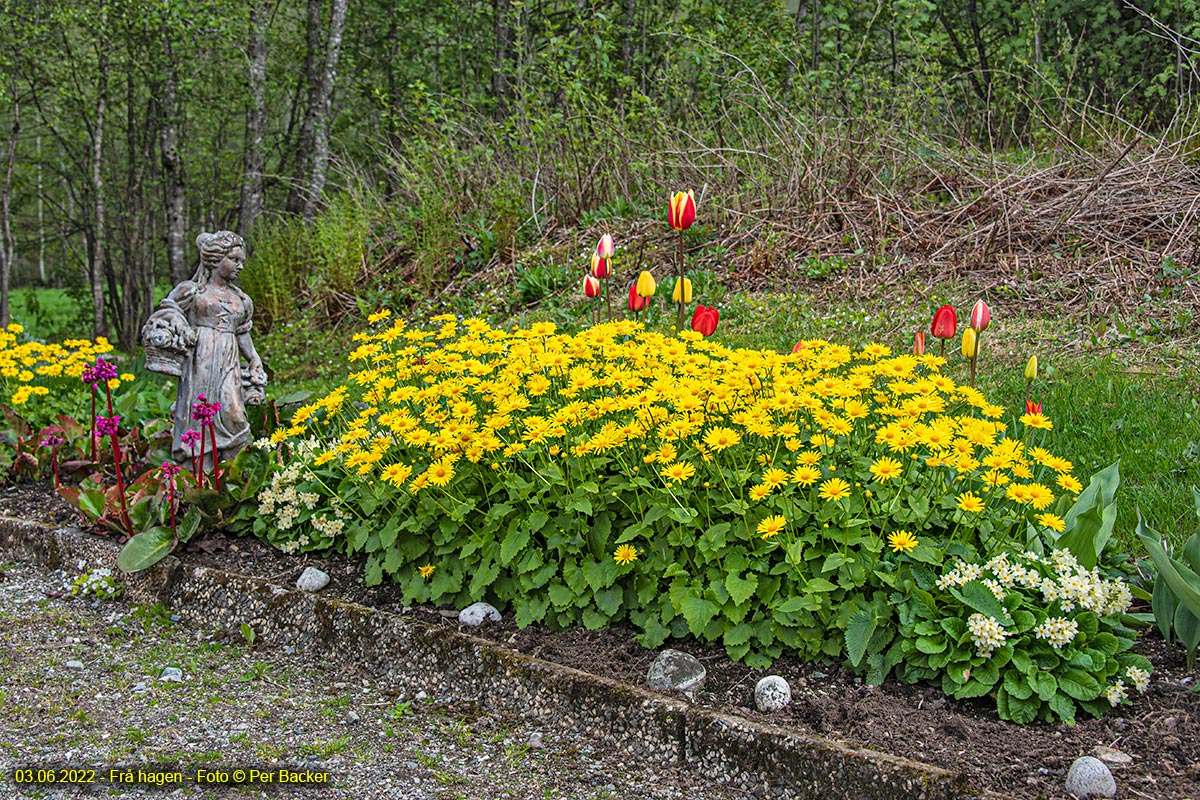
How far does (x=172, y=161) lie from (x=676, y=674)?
372 inches

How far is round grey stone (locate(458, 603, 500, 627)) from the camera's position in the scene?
10.6ft

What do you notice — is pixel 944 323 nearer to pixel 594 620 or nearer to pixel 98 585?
pixel 594 620

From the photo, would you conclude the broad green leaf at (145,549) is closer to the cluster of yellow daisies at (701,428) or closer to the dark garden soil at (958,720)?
the cluster of yellow daisies at (701,428)

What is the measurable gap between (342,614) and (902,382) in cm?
200

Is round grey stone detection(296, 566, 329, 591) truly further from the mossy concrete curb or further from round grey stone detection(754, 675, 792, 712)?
round grey stone detection(754, 675, 792, 712)

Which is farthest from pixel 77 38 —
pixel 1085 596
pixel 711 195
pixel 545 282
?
pixel 1085 596

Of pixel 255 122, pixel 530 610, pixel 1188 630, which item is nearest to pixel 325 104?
pixel 255 122

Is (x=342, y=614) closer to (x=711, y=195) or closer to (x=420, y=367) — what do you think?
(x=420, y=367)

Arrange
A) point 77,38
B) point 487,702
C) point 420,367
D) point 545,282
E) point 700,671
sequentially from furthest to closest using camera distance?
point 77,38
point 545,282
point 420,367
point 487,702
point 700,671

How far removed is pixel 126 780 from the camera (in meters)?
2.63

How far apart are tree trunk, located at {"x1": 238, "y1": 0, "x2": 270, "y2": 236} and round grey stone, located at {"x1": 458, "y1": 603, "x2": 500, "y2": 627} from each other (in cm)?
901

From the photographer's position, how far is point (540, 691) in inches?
115

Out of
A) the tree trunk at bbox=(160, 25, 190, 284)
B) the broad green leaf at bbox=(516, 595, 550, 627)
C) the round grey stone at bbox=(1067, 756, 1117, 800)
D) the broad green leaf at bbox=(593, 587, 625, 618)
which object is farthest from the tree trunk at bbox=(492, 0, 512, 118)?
the round grey stone at bbox=(1067, 756, 1117, 800)

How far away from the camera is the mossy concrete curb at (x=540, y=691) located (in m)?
2.38
